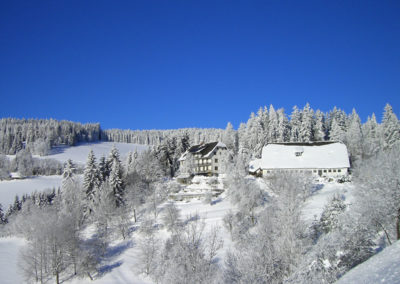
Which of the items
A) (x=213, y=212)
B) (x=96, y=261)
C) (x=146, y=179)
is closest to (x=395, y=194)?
(x=213, y=212)

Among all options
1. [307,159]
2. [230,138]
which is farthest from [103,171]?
[230,138]

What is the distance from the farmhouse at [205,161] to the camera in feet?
241

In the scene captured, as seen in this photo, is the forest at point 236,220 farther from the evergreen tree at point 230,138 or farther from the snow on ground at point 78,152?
the snow on ground at point 78,152

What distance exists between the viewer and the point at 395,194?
26.5 meters

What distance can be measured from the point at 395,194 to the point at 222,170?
45.2 metres

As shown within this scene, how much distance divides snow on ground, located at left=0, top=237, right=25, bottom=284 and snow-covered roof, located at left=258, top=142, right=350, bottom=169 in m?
50.1

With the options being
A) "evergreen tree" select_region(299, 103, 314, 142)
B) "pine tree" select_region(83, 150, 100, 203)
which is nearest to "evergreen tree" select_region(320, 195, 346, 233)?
"pine tree" select_region(83, 150, 100, 203)

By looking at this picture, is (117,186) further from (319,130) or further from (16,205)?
(319,130)

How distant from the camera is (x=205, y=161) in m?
75.8

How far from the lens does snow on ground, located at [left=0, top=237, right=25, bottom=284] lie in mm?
46625

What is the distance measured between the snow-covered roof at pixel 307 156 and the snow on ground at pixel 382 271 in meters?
40.7

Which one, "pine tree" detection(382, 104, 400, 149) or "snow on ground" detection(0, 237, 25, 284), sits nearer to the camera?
"snow on ground" detection(0, 237, 25, 284)

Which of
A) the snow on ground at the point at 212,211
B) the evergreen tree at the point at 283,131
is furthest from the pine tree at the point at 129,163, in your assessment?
the evergreen tree at the point at 283,131

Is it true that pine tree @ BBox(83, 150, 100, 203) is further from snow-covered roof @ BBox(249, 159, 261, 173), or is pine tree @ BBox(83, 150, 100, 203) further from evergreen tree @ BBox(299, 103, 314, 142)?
evergreen tree @ BBox(299, 103, 314, 142)
